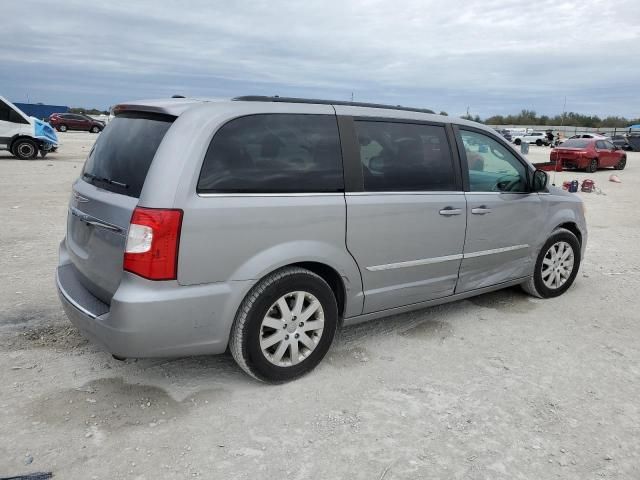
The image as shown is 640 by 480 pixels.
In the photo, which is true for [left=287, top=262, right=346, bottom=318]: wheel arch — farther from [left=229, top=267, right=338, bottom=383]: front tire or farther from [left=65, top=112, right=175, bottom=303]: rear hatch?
[left=65, top=112, right=175, bottom=303]: rear hatch

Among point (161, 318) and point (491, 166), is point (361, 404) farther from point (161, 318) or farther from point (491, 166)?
point (491, 166)

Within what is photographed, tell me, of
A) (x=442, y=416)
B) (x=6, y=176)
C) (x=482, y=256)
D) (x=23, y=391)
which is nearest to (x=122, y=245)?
(x=23, y=391)

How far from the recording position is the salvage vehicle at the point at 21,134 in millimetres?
16812

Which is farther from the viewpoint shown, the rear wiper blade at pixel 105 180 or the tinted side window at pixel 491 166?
the tinted side window at pixel 491 166

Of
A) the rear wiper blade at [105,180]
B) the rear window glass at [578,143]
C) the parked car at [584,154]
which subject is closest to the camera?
the rear wiper blade at [105,180]

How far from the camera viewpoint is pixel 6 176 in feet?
43.6

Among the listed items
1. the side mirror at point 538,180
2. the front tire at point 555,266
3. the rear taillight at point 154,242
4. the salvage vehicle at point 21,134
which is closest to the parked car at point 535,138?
the salvage vehicle at point 21,134

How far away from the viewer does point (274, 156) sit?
321cm

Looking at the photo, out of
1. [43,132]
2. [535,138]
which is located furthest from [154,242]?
[535,138]

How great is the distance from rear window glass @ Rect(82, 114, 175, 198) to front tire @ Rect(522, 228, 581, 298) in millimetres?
3619

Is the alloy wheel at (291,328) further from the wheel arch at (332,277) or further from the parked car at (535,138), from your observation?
the parked car at (535,138)

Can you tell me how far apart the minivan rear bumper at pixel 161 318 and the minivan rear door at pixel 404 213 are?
97cm

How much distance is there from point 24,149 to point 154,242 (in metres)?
17.7

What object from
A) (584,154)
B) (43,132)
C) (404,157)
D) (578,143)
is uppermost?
(578,143)
